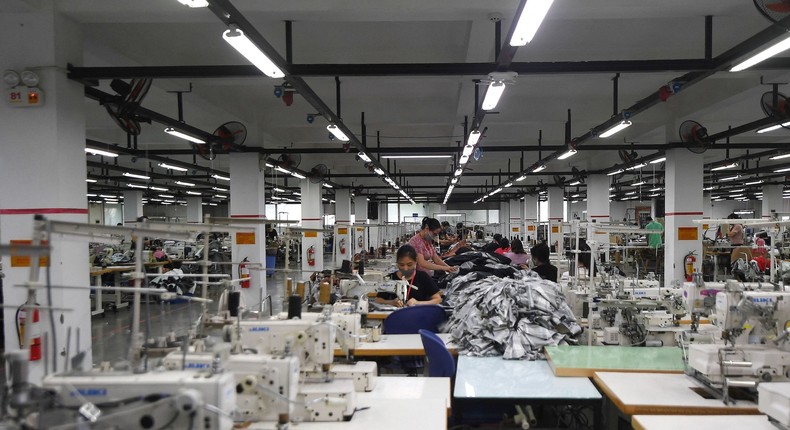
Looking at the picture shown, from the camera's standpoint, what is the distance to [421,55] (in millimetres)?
6012

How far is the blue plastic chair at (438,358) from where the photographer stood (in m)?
3.07

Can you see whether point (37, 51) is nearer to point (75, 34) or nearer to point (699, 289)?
point (75, 34)

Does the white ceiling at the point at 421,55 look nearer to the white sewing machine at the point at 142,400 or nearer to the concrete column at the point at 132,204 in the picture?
the white sewing machine at the point at 142,400

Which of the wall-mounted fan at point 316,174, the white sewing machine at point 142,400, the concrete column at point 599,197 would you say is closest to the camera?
the white sewing machine at point 142,400

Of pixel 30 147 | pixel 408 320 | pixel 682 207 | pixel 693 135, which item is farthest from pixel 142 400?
pixel 682 207

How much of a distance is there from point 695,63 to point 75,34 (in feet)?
17.7

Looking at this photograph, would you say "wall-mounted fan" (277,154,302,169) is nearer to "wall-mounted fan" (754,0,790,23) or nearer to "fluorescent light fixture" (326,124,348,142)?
"fluorescent light fixture" (326,124,348,142)

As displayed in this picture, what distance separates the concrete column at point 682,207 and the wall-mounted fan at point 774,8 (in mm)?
5761

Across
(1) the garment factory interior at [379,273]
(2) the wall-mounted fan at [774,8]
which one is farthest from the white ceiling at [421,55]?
(2) the wall-mounted fan at [774,8]

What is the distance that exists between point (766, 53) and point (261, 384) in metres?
4.16

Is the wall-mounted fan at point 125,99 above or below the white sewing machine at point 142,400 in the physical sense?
above

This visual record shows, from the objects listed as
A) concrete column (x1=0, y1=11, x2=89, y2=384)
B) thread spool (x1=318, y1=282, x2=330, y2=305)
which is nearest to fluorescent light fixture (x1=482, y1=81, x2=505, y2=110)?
thread spool (x1=318, y1=282, x2=330, y2=305)

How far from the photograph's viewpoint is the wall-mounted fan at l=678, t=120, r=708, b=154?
7891 mm

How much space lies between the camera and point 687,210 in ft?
28.6
